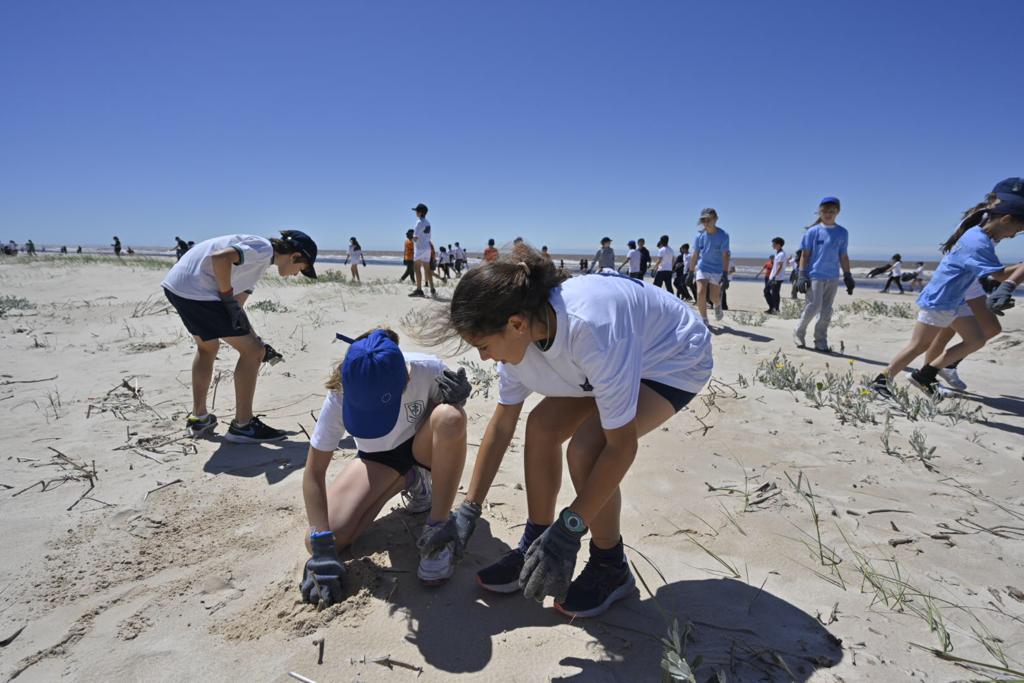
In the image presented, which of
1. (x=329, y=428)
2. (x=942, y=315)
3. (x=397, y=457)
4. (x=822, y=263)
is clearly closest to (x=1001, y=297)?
(x=942, y=315)

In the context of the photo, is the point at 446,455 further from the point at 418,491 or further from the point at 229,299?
the point at 229,299

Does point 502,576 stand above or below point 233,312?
below

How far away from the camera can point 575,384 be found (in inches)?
67.6

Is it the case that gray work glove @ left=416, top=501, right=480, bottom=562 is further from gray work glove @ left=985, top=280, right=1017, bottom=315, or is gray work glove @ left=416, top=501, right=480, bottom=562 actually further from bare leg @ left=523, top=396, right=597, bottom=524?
gray work glove @ left=985, top=280, right=1017, bottom=315

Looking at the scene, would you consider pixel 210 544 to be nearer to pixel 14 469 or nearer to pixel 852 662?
pixel 14 469

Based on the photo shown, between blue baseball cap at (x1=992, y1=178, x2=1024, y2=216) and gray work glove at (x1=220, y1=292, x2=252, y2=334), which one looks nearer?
gray work glove at (x1=220, y1=292, x2=252, y2=334)

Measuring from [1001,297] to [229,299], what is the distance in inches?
196

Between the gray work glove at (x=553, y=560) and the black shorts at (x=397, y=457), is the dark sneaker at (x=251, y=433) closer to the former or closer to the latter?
the black shorts at (x=397, y=457)

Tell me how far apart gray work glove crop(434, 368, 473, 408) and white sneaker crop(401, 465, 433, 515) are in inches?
18.7

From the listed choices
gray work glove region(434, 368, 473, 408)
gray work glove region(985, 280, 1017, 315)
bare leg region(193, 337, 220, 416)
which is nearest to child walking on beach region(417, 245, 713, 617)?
gray work glove region(434, 368, 473, 408)

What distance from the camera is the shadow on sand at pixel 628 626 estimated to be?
59.9 inches

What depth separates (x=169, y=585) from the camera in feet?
6.53

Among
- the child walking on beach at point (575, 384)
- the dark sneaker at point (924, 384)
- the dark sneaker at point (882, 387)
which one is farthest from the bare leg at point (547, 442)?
the dark sneaker at point (924, 384)

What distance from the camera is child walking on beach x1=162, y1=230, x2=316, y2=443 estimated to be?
3172 millimetres
